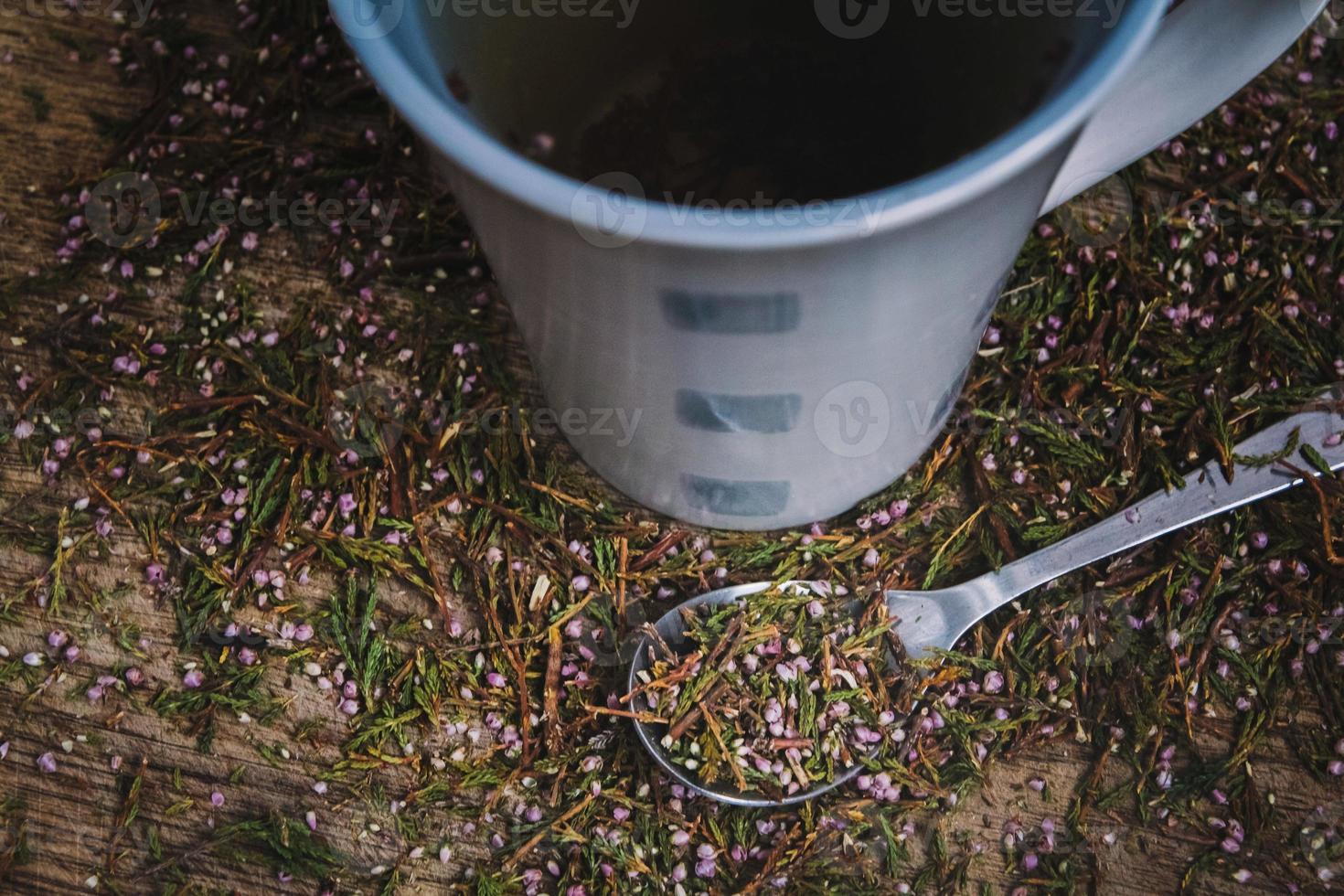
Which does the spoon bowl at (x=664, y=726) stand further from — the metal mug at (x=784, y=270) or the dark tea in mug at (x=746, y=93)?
the dark tea in mug at (x=746, y=93)

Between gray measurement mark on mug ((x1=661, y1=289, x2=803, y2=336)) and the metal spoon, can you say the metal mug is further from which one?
the metal spoon

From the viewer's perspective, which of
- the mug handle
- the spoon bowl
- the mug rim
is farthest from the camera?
the spoon bowl

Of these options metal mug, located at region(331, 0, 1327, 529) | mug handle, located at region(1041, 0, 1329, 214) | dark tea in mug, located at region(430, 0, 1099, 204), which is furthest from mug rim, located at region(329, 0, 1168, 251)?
dark tea in mug, located at region(430, 0, 1099, 204)

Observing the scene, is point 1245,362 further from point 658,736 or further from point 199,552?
point 199,552

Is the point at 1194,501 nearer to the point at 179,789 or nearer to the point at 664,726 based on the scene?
the point at 664,726

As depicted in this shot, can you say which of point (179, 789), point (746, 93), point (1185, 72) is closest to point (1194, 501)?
point (1185, 72)

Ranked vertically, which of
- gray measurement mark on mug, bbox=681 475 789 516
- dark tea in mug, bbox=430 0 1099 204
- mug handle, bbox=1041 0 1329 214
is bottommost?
gray measurement mark on mug, bbox=681 475 789 516
